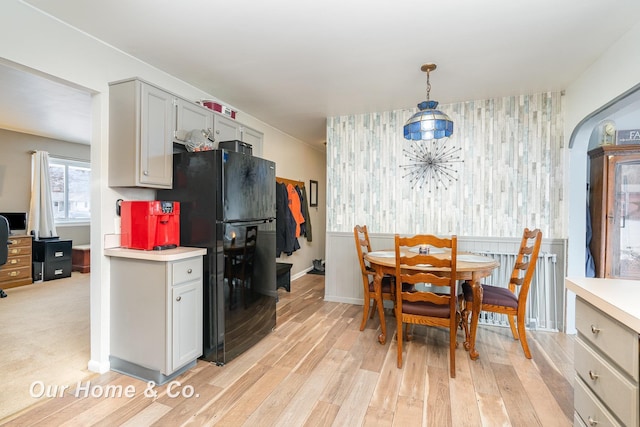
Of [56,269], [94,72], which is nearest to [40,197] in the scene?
[56,269]

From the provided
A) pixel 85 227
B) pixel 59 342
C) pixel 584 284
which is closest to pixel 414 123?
pixel 584 284

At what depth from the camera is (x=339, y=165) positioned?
3904mm

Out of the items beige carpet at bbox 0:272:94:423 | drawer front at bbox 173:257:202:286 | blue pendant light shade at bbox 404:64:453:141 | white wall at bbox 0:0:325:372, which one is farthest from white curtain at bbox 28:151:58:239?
blue pendant light shade at bbox 404:64:453:141

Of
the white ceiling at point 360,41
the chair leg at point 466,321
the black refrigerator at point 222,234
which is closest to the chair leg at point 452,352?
the chair leg at point 466,321

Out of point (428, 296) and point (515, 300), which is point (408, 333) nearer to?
point (428, 296)

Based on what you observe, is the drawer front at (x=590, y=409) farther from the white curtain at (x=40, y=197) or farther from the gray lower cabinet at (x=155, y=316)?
the white curtain at (x=40, y=197)

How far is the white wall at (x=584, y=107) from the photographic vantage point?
6.59 ft

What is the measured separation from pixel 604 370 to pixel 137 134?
2802 millimetres

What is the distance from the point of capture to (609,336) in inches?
43.9

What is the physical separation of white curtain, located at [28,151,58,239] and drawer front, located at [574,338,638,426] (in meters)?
6.81

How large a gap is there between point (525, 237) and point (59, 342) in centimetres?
422

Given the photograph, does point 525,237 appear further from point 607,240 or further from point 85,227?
point 85,227

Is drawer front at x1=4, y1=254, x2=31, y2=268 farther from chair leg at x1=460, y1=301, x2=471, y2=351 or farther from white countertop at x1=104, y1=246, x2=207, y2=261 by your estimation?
chair leg at x1=460, y1=301, x2=471, y2=351

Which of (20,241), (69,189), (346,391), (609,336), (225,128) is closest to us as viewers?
(609,336)
